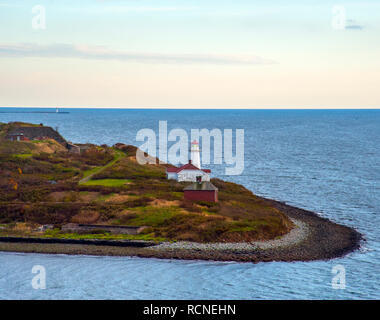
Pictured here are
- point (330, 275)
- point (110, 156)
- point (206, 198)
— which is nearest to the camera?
point (330, 275)

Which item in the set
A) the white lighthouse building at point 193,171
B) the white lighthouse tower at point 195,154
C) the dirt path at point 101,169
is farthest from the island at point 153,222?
the white lighthouse tower at point 195,154

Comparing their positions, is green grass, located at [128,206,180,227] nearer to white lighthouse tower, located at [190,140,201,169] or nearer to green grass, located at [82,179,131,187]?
green grass, located at [82,179,131,187]

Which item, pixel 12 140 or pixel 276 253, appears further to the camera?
pixel 12 140

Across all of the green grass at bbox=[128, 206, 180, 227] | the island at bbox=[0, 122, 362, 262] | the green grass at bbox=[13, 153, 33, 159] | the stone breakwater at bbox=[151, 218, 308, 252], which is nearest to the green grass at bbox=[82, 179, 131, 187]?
the island at bbox=[0, 122, 362, 262]

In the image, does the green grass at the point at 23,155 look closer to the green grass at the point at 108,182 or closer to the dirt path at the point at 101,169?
the dirt path at the point at 101,169

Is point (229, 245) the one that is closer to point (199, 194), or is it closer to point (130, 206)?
point (199, 194)
